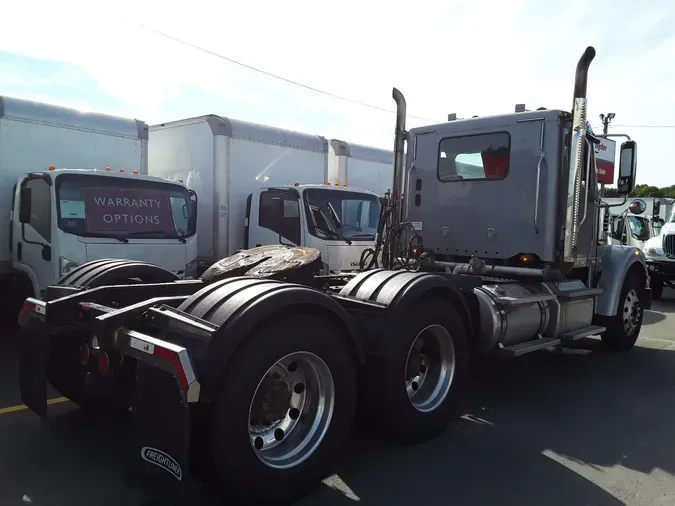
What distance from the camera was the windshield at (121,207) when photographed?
6797 mm

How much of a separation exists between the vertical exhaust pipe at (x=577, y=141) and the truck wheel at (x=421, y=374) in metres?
1.81

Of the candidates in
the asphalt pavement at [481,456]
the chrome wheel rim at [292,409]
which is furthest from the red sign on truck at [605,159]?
the chrome wheel rim at [292,409]

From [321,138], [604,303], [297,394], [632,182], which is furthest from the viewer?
[321,138]

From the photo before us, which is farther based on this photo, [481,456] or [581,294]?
[581,294]

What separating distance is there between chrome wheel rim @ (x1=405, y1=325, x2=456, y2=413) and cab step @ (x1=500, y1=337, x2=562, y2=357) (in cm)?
78

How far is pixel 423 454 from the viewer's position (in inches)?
150

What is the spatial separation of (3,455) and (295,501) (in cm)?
207

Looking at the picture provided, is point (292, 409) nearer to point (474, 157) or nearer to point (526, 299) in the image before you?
point (526, 299)

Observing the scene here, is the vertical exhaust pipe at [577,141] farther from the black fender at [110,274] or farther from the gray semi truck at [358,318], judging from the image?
the black fender at [110,274]

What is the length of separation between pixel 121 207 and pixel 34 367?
4.10 m

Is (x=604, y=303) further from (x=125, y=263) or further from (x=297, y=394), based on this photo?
(x=125, y=263)

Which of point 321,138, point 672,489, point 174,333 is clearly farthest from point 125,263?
point 321,138

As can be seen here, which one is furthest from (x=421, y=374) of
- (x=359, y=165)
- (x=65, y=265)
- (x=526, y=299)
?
(x=359, y=165)

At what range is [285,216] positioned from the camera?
8.71 metres
